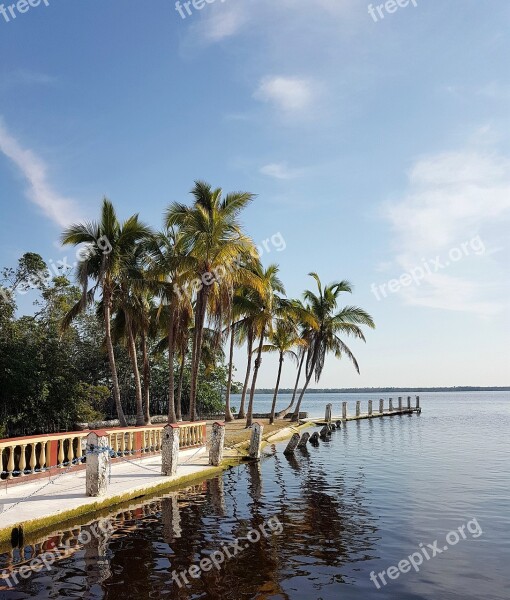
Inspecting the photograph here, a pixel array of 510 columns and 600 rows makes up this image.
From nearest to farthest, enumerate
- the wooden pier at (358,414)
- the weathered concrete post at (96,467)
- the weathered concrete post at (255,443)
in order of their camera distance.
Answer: the weathered concrete post at (96,467), the weathered concrete post at (255,443), the wooden pier at (358,414)

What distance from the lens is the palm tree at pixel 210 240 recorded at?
26.5 metres

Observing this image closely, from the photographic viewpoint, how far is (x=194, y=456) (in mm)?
22312

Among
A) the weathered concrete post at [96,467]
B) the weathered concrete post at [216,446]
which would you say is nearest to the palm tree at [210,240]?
the weathered concrete post at [216,446]

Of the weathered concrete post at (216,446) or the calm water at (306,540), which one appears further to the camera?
the weathered concrete post at (216,446)

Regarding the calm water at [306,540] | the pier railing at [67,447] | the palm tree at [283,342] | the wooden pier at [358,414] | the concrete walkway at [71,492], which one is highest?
the palm tree at [283,342]

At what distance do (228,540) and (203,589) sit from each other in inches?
115

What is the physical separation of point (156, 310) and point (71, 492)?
23698 millimetres

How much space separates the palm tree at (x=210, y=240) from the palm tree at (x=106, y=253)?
9.07ft

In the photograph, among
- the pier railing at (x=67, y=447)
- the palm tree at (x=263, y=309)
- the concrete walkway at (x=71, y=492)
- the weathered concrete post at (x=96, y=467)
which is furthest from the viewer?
the palm tree at (x=263, y=309)

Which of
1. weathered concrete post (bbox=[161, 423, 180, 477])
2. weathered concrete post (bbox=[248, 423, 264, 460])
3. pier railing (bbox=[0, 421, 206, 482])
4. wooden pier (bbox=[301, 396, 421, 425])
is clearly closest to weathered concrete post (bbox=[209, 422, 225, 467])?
pier railing (bbox=[0, 421, 206, 482])

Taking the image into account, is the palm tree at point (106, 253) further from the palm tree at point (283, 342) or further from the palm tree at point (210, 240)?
the palm tree at point (283, 342)

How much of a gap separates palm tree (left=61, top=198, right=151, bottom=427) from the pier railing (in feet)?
24.3

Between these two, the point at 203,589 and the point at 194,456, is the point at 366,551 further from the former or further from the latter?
the point at 194,456

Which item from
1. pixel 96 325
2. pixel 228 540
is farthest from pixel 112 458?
pixel 96 325
